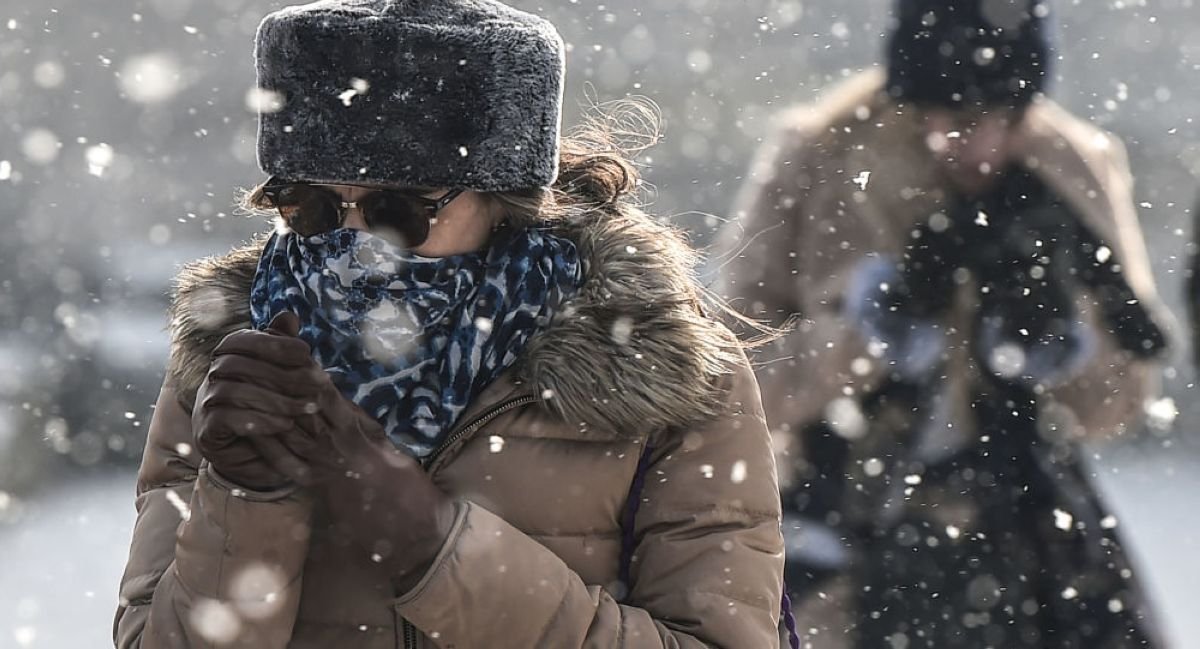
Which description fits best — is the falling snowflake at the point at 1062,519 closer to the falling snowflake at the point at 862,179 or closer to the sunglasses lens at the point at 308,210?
the falling snowflake at the point at 862,179

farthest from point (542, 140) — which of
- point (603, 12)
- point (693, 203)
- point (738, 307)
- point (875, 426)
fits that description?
point (603, 12)

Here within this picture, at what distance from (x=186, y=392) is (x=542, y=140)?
0.56m

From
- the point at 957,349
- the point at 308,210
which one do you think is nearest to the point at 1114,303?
the point at 957,349

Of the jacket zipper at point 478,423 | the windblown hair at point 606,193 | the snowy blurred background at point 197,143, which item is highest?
the windblown hair at point 606,193

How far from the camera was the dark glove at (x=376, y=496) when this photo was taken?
5.03 feet

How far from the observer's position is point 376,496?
155cm

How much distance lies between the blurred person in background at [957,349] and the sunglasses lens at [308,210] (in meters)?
1.57

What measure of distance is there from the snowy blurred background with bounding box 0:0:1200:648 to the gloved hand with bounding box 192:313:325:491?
5.77m

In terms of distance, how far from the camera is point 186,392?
6.05 ft

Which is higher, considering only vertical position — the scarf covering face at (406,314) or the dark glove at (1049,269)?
the scarf covering face at (406,314)

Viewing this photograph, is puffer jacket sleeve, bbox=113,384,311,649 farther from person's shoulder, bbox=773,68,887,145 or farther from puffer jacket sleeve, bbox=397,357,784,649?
person's shoulder, bbox=773,68,887,145

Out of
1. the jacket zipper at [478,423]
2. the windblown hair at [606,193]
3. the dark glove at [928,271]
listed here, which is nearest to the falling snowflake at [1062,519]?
the dark glove at [928,271]

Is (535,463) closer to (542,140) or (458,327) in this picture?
(458,327)

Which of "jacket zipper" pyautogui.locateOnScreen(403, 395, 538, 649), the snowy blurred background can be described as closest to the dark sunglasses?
"jacket zipper" pyautogui.locateOnScreen(403, 395, 538, 649)
